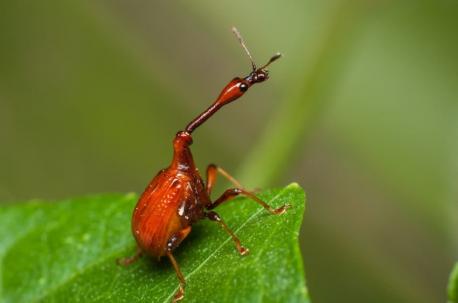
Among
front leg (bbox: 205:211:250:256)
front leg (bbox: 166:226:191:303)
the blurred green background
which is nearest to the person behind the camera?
front leg (bbox: 205:211:250:256)

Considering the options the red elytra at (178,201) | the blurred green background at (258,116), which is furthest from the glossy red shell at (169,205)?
the blurred green background at (258,116)

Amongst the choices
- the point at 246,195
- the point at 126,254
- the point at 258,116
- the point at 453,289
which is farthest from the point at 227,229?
the point at 258,116

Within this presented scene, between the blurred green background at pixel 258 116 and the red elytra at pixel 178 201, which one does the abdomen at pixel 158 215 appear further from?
the blurred green background at pixel 258 116

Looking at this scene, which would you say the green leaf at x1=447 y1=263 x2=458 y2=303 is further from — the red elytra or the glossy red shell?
the glossy red shell

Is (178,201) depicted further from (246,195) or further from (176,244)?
(246,195)

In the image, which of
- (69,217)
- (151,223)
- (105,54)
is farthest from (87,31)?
(151,223)

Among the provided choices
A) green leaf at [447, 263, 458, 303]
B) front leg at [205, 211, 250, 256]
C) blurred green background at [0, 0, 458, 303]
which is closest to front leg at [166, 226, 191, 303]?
front leg at [205, 211, 250, 256]
